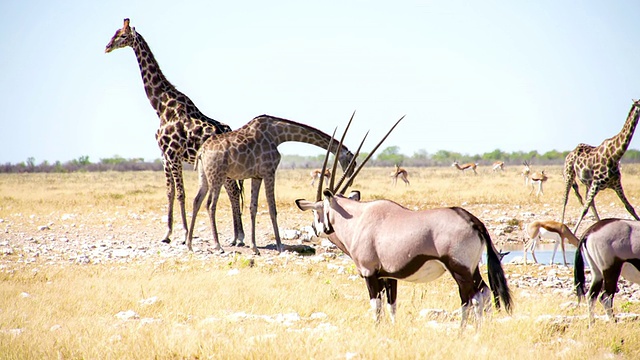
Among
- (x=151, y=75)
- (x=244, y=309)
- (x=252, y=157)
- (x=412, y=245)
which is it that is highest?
(x=151, y=75)

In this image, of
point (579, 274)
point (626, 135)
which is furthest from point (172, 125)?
point (626, 135)

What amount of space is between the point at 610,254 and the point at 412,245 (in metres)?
1.93

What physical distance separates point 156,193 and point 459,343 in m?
22.7

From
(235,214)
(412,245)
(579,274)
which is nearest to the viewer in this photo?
(412,245)

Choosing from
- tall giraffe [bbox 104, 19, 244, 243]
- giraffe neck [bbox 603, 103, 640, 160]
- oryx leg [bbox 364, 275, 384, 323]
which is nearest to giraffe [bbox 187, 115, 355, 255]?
tall giraffe [bbox 104, 19, 244, 243]

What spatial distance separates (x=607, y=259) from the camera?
5.96 metres

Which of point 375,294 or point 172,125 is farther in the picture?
point 172,125

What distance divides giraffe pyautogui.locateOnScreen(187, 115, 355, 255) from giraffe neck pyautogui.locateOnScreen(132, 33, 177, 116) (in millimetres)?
2109

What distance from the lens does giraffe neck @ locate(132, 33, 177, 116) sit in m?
12.9

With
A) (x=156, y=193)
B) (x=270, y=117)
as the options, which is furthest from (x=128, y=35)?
(x=156, y=193)

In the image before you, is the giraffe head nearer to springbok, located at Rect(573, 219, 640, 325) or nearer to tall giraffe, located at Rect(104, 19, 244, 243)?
tall giraffe, located at Rect(104, 19, 244, 243)

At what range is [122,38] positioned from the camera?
41.9ft

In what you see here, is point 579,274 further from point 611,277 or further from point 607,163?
point 607,163

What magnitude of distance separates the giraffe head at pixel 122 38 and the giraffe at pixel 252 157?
10.2 feet
